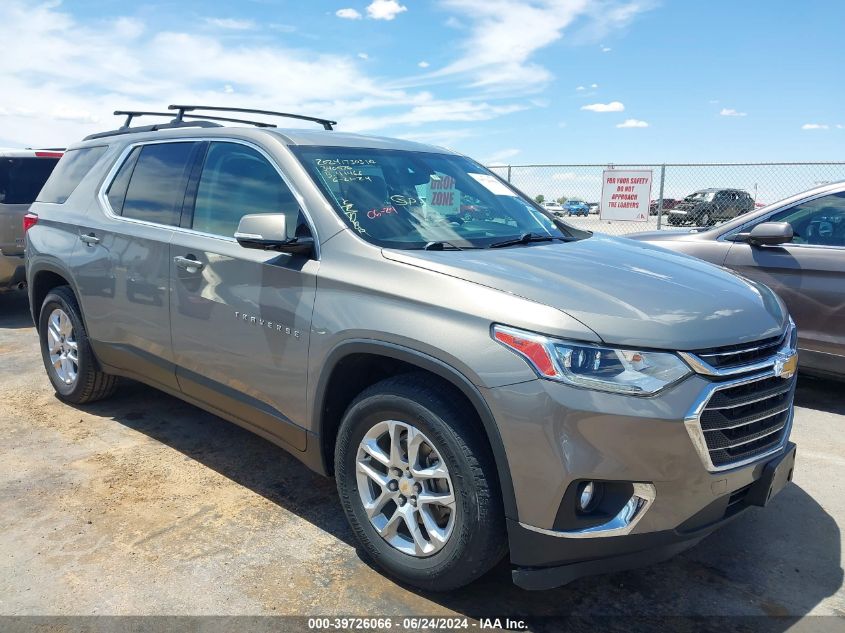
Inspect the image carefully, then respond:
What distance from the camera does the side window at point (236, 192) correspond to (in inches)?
129

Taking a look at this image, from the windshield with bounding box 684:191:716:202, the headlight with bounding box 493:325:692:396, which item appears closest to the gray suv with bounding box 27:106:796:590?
the headlight with bounding box 493:325:692:396

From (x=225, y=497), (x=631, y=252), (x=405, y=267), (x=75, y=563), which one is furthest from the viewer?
(x=225, y=497)

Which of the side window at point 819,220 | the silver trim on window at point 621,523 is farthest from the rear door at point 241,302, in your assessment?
the side window at point 819,220

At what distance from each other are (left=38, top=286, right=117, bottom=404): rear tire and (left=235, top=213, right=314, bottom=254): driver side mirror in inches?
86.0

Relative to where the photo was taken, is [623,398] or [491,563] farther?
[491,563]

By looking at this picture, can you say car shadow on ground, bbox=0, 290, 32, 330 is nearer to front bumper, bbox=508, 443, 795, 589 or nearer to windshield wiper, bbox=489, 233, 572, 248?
windshield wiper, bbox=489, 233, 572, 248

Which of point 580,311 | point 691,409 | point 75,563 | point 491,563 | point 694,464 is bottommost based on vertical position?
point 75,563

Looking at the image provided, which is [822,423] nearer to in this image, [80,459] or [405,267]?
[405,267]

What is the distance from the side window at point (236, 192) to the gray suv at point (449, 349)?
0.04ft

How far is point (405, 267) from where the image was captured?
2730 mm

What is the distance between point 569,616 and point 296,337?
62.1 inches

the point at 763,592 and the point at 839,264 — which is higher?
the point at 839,264

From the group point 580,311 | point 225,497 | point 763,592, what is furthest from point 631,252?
point 225,497

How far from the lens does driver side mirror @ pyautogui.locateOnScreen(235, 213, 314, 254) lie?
116 inches
